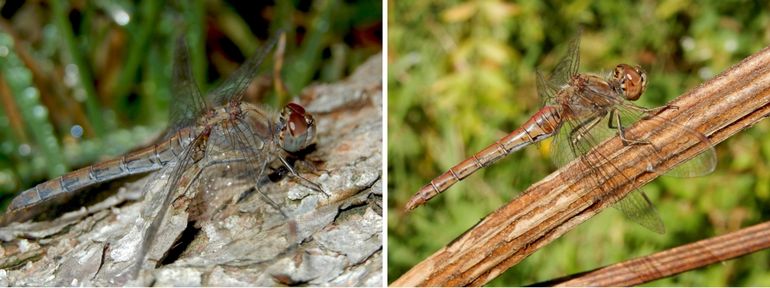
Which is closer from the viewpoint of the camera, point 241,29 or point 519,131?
point 519,131

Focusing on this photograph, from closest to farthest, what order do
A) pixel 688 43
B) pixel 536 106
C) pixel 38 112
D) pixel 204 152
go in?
1. pixel 204 152
2. pixel 38 112
3. pixel 536 106
4. pixel 688 43

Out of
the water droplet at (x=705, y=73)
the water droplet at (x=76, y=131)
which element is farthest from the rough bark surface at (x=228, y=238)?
the water droplet at (x=705, y=73)

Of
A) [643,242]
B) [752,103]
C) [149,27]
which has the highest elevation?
[149,27]

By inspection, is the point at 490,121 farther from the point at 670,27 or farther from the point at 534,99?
the point at 670,27

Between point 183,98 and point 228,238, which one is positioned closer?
point 228,238

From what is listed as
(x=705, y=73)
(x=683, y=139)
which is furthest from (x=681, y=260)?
(x=705, y=73)

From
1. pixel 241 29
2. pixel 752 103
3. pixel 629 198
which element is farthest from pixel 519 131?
pixel 241 29

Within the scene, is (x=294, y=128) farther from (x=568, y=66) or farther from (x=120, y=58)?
(x=120, y=58)
